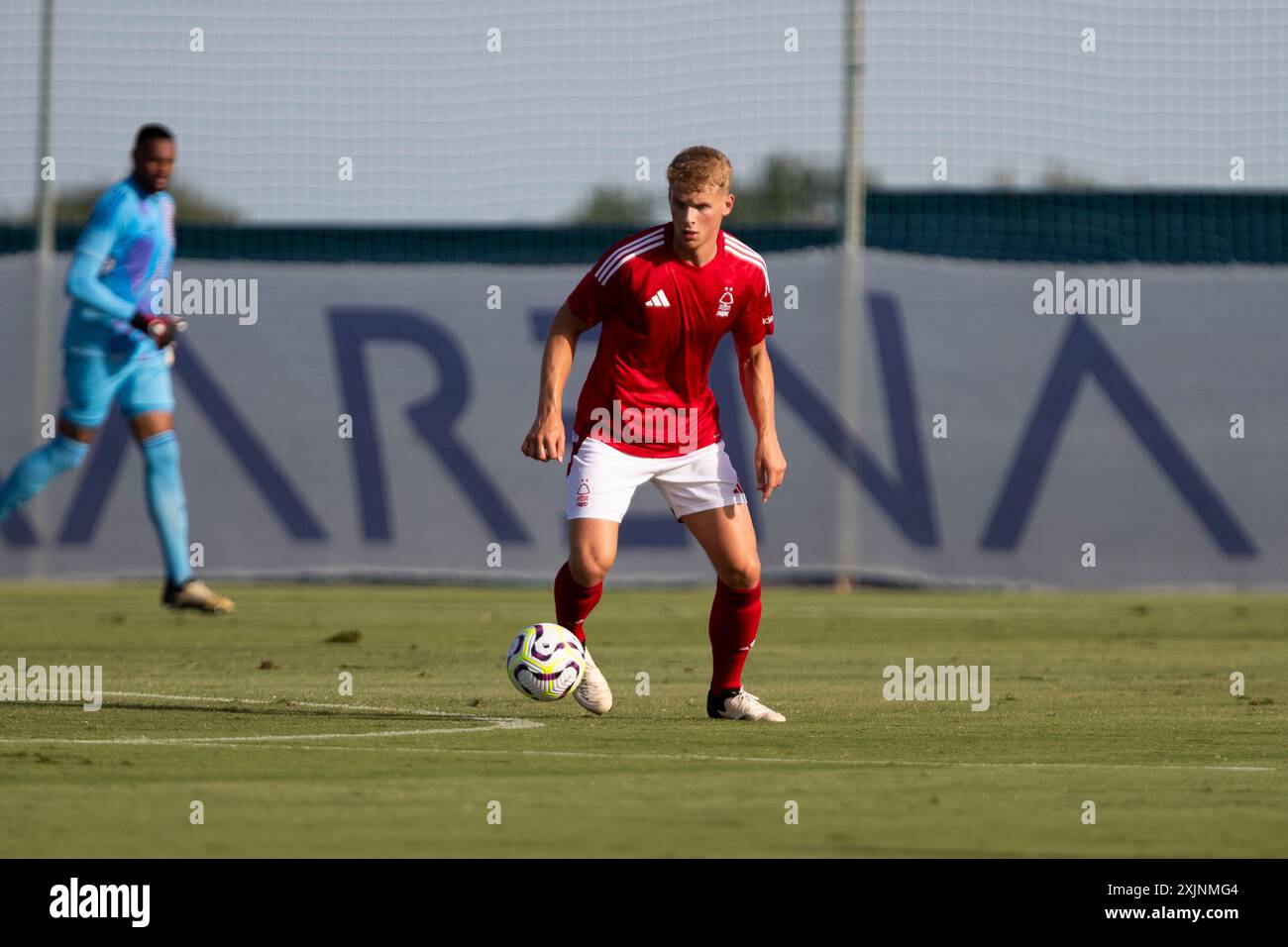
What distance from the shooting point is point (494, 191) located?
18.6 metres

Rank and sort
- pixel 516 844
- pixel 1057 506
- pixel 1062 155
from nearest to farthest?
pixel 516 844
pixel 1057 506
pixel 1062 155

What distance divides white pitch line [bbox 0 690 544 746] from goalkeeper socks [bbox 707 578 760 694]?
0.74 m

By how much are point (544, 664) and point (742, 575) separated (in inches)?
35.1

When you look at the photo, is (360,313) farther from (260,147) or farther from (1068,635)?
(1068,635)

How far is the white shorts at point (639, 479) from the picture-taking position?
25.7 feet

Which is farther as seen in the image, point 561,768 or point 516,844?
point 561,768

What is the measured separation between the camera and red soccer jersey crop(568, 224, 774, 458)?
25.8 feet

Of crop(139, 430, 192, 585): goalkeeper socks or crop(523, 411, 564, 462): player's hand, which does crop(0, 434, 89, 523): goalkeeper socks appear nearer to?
crop(139, 430, 192, 585): goalkeeper socks

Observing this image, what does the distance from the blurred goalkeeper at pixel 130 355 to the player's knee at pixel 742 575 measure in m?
4.68

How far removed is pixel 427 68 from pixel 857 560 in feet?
20.1

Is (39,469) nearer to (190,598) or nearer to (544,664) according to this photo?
(190,598)
